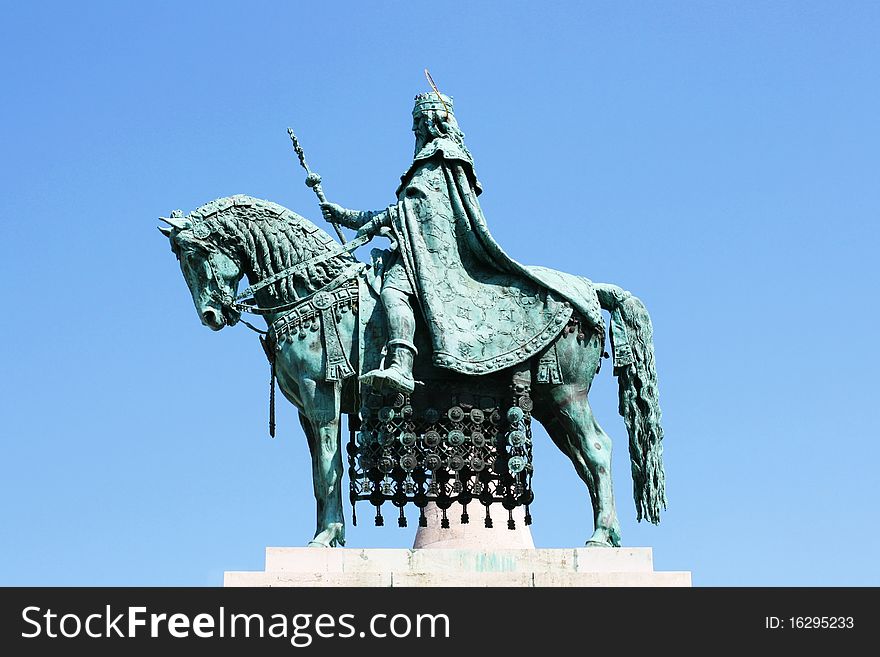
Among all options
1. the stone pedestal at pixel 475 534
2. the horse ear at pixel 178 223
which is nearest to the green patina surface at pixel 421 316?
the horse ear at pixel 178 223

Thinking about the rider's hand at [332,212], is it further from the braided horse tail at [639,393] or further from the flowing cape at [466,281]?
the braided horse tail at [639,393]

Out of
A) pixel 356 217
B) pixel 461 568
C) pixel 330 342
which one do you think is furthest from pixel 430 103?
pixel 461 568

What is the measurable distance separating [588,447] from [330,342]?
3.06 metres

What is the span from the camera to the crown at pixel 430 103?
73.2ft

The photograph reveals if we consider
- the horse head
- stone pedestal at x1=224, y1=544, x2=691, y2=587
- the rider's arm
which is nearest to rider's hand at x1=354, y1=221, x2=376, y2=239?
the rider's arm

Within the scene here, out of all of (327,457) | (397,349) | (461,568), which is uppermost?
(397,349)

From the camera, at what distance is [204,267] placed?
69.5 ft

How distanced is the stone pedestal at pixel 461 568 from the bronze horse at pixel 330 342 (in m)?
0.61

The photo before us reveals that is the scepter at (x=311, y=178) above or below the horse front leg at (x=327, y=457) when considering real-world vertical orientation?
above

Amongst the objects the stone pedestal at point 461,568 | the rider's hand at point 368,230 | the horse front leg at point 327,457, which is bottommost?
the stone pedestal at point 461,568

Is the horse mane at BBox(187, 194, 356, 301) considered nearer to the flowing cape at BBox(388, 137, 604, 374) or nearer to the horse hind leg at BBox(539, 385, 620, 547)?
the flowing cape at BBox(388, 137, 604, 374)

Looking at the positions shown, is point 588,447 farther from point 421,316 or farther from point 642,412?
point 421,316

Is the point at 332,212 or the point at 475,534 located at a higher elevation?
the point at 332,212
